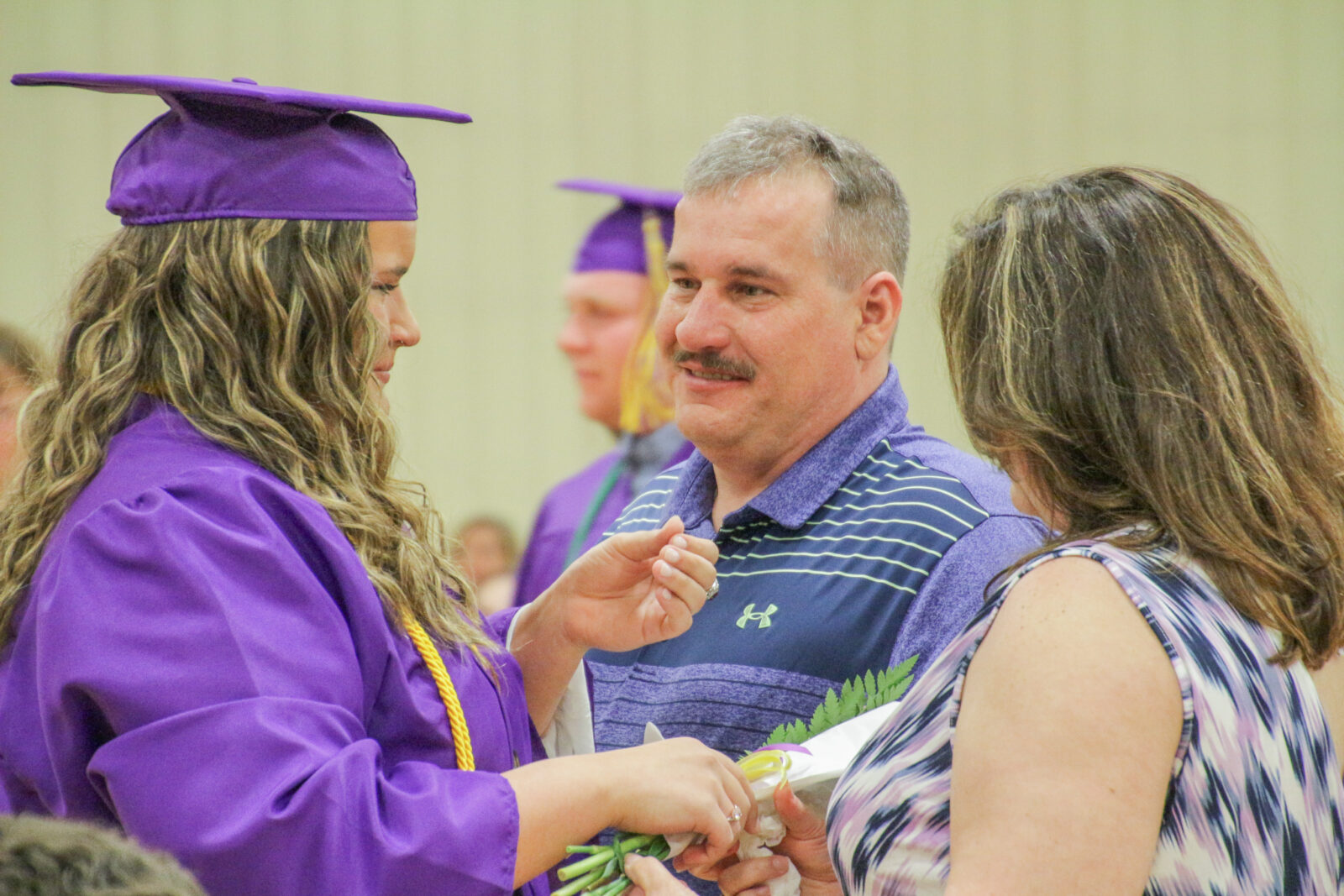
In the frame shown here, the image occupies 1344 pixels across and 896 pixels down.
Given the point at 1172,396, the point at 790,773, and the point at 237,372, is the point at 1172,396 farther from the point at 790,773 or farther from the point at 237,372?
the point at 237,372

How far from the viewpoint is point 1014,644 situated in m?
1.13

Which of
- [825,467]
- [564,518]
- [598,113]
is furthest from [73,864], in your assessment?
[598,113]

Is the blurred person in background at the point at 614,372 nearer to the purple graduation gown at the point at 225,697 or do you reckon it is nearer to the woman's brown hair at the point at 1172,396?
the purple graduation gown at the point at 225,697

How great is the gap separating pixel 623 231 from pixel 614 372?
398 mm

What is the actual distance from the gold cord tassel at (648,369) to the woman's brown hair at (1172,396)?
2287 millimetres

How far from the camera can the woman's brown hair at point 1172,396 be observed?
3.90 feet

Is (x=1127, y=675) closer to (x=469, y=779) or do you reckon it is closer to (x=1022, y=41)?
(x=469, y=779)

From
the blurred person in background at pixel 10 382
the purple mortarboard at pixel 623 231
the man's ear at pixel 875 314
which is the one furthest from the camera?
the purple mortarboard at pixel 623 231

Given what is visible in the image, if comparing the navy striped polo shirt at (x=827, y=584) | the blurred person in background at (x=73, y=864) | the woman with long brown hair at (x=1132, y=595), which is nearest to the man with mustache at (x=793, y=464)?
the navy striped polo shirt at (x=827, y=584)

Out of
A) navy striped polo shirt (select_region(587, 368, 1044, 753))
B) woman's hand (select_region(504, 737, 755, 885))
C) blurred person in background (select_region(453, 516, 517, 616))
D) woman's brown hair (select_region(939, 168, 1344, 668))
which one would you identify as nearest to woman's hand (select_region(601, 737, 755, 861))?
woman's hand (select_region(504, 737, 755, 885))

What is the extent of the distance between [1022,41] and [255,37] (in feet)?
11.0

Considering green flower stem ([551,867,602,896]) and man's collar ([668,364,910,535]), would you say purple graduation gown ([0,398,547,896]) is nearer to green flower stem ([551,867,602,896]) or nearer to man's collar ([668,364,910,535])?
green flower stem ([551,867,602,896])

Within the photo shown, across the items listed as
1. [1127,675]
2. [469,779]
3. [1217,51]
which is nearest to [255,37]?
[1217,51]

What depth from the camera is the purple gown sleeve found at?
3.93ft
